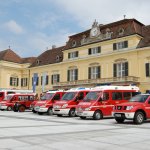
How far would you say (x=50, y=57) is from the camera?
5772 centimetres

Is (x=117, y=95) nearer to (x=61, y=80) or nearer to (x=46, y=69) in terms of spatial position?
(x=61, y=80)

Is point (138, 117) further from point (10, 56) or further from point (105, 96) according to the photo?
point (10, 56)

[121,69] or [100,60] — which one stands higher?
[100,60]

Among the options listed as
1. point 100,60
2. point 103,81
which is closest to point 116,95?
point 103,81

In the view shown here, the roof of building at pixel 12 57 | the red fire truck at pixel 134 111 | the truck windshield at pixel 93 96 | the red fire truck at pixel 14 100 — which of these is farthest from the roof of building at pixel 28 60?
the red fire truck at pixel 134 111

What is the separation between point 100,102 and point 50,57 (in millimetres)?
37455

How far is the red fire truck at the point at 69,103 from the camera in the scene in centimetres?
2359

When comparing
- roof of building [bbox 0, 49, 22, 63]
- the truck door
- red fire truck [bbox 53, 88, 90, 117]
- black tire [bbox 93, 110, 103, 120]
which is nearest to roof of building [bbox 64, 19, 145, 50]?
red fire truck [bbox 53, 88, 90, 117]

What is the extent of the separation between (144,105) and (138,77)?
2231 cm

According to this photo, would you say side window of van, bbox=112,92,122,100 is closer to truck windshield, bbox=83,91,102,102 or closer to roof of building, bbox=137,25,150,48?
truck windshield, bbox=83,91,102,102

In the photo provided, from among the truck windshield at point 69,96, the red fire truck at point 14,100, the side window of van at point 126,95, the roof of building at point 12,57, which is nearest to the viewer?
the side window of van at point 126,95

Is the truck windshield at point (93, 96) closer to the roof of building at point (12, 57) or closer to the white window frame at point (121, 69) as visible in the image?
the white window frame at point (121, 69)

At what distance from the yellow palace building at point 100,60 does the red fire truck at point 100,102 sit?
1639cm

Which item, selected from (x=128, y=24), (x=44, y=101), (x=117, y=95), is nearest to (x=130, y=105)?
(x=117, y=95)
